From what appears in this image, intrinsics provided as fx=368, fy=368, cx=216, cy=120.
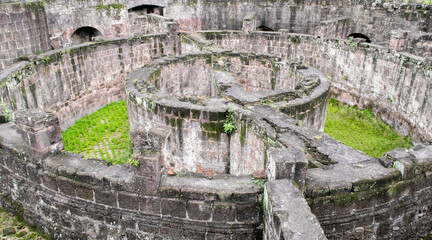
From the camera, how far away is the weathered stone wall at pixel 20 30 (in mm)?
14567

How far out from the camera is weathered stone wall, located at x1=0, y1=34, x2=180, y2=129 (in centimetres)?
1206

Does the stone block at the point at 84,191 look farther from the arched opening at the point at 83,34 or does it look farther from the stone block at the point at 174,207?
the arched opening at the point at 83,34

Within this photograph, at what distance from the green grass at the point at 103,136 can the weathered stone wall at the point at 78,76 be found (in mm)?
618

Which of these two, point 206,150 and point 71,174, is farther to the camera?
point 206,150

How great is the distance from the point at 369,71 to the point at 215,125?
28.2 ft

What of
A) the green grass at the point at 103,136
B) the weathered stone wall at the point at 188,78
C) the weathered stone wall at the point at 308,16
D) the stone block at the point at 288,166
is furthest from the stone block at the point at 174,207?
the weathered stone wall at the point at 308,16

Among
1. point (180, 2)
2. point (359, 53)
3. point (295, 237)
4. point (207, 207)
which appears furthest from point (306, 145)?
point (180, 2)

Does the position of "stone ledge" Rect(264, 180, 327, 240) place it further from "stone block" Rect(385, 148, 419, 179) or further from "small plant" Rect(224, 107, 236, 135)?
"small plant" Rect(224, 107, 236, 135)

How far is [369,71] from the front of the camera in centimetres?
1527

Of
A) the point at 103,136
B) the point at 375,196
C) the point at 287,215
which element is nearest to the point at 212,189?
the point at 287,215

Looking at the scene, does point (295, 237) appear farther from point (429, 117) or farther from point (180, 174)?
point (429, 117)

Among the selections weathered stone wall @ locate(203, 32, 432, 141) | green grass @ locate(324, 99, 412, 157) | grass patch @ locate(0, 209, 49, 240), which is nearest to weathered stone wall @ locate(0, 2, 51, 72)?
weathered stone wall @ locate(203, 32, 432, 141)

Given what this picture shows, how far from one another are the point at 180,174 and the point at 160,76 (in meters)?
7.51

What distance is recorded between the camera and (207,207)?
6332mm
